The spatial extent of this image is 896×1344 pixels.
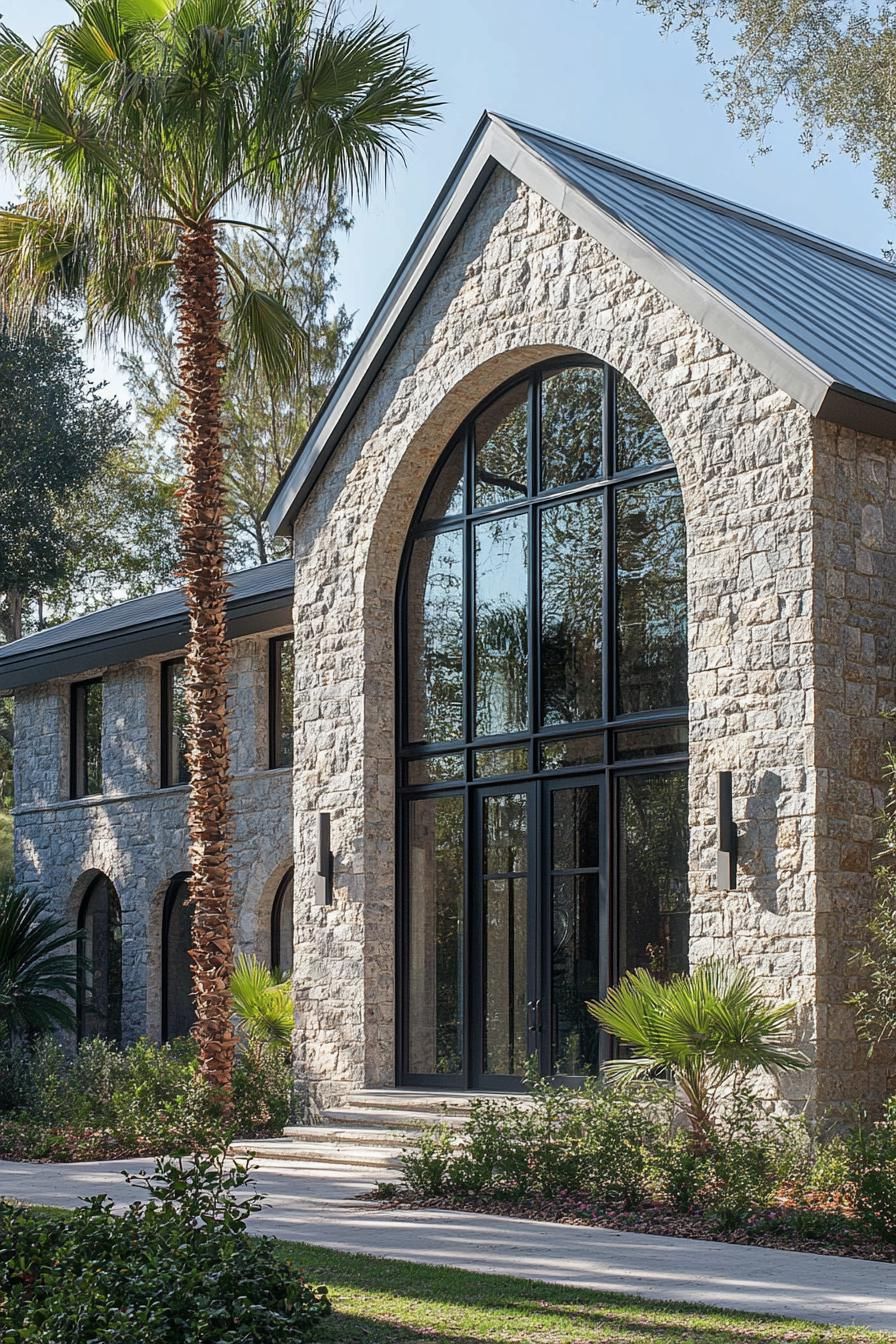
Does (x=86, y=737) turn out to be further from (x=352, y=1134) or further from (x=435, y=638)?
(x=352, y=1134)

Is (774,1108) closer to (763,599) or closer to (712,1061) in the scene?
(712,1061)

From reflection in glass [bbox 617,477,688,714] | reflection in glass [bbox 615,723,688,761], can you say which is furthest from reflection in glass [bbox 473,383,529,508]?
reflection in glass [bbox 615,723,688,761]

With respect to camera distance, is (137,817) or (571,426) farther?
(137,817)

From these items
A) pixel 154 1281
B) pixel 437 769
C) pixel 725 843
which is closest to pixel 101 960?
pixel 437 769

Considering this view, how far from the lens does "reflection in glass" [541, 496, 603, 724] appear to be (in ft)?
46.7

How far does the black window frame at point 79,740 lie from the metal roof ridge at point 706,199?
35.6 feet

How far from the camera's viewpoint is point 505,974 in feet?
47.9

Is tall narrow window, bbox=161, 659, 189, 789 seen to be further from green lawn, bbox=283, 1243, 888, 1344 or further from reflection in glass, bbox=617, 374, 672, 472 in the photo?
green lawn, bbox=283, 1243, 888, 1344

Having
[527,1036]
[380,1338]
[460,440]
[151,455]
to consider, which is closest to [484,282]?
[460,440]

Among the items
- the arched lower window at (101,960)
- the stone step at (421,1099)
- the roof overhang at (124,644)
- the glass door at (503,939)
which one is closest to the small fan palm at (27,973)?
the arched lower window at (101,960)

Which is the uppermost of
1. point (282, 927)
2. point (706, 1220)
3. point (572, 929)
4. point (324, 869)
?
point (324, 869)

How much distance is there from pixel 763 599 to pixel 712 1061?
3.30 metres

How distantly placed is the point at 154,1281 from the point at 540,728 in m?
8.66

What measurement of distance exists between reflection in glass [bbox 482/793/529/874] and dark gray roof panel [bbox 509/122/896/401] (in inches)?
182
